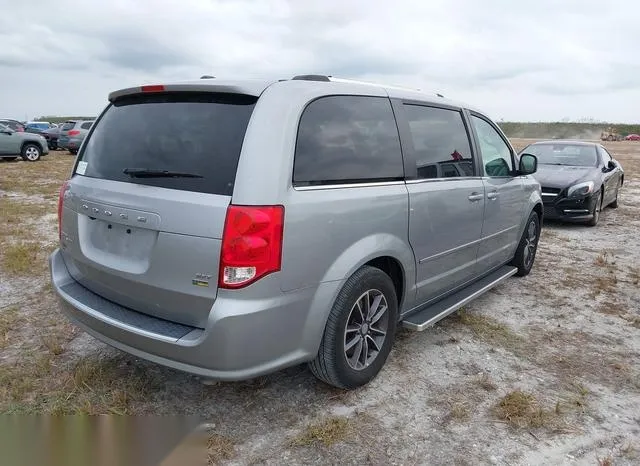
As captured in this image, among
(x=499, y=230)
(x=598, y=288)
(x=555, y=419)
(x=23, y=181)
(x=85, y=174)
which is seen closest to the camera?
(x=555, y=419)

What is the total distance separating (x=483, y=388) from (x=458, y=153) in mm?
1811

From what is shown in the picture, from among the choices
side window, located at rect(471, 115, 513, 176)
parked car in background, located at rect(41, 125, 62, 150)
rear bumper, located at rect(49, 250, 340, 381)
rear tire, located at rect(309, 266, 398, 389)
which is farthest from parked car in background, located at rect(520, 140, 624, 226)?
parked car in background, located at rect(41, 125, 62, 150)

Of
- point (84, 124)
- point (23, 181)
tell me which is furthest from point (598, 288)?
point (84, 124)

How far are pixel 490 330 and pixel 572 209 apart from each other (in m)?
5.17

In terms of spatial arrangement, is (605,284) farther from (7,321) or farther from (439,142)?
(7,321)

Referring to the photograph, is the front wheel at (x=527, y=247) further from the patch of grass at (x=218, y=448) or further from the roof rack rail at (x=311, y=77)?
the patch of grass at (x=218, y=448)

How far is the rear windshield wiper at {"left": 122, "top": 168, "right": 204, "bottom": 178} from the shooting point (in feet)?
8.18

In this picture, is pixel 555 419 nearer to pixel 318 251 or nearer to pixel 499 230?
pixel 318 251

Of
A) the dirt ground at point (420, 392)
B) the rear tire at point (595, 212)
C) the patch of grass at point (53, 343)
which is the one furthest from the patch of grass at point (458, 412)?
the rear tire at point (595, 212)

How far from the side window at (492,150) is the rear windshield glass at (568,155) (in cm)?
542

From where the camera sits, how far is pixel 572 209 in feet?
27.1

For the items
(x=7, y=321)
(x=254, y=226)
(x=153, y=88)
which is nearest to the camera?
(x=254, y=226)

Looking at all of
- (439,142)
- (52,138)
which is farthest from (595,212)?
(52,138)

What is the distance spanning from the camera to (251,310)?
2.36 m
